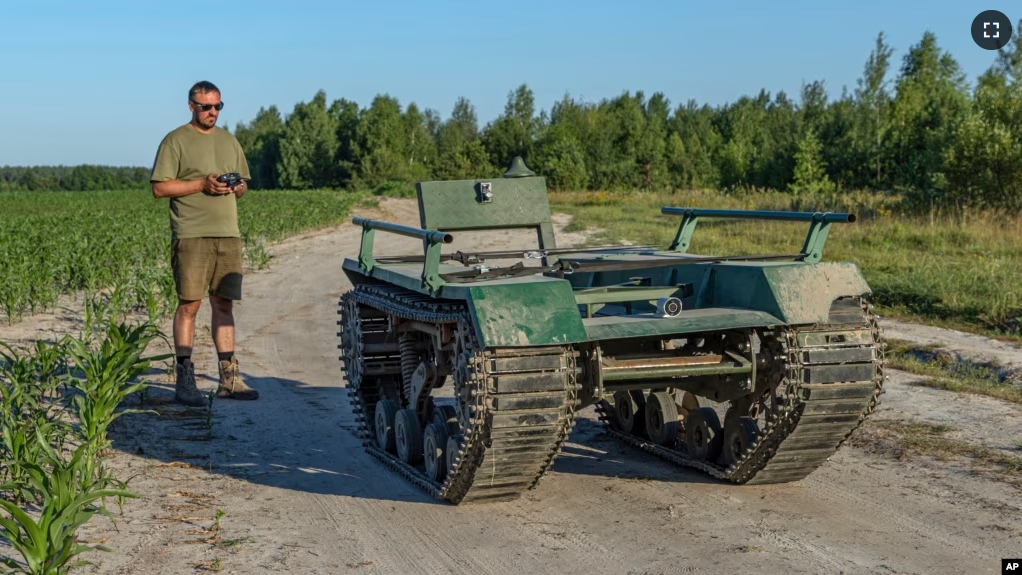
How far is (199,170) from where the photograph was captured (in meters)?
8.31

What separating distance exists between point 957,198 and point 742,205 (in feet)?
29.7

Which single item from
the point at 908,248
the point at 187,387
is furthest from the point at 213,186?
the point at 908,248

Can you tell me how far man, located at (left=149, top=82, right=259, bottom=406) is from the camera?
8.24 metres

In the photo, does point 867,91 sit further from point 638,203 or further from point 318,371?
point 318,371

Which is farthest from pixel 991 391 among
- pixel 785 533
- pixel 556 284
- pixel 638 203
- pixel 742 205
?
pixel 638 203

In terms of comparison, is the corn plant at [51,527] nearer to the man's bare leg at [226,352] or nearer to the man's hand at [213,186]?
the man's hand at [213,186]

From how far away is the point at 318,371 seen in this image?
10266mm

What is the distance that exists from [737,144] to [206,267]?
2214 inches

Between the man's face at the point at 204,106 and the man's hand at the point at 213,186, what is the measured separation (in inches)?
16.2

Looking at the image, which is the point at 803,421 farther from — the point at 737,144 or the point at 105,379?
the point at 737,144

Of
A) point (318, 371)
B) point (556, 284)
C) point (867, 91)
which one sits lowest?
point (318, 371)

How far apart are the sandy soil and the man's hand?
154 centimetres

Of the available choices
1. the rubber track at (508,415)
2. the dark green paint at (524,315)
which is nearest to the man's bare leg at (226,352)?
the rubber track at (508,415)

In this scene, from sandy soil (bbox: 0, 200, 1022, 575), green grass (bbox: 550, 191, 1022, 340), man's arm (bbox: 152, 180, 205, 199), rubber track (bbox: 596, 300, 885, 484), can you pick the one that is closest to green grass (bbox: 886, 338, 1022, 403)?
sandy soil (bbox: 0, 200, 1022, 575)
